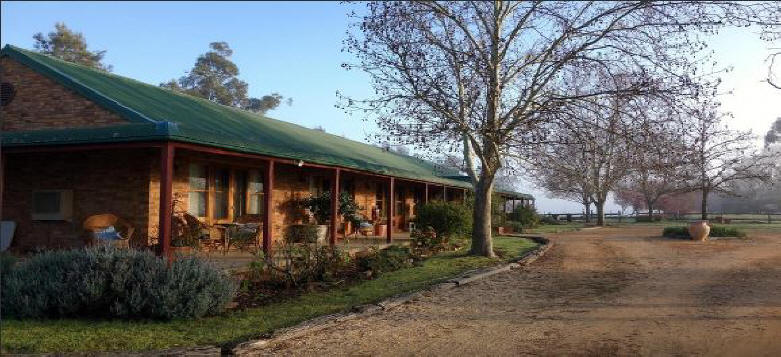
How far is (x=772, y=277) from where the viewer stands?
39.6 feet

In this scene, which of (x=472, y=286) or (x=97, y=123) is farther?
(x=97, y=123)

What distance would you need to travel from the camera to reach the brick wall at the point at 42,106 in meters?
12.3

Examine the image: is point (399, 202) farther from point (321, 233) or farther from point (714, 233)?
point (714, 233)

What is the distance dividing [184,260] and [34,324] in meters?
1.82

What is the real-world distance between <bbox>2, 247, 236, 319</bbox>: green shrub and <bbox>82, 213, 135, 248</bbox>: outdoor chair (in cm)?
325

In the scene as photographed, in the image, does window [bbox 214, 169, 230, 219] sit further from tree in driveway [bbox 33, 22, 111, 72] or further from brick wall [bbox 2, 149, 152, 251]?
tree in driveway [bbox 33, 22, 111, 72]

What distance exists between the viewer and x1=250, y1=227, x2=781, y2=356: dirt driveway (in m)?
6.62

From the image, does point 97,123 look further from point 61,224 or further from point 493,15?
point 493,15

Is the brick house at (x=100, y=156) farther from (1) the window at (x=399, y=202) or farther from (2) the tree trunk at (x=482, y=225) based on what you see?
(1) the window at (x=399, y=202)

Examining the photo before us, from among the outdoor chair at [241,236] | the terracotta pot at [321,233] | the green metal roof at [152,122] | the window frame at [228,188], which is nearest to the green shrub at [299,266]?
the outdoor chair at [241,236]

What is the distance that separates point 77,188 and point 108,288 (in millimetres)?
6246

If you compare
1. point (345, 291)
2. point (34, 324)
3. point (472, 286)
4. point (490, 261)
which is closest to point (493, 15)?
point (490, 261)

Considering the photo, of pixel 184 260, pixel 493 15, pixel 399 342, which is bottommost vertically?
pixel 399 342

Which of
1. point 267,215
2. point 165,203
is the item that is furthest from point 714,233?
point 165,203
